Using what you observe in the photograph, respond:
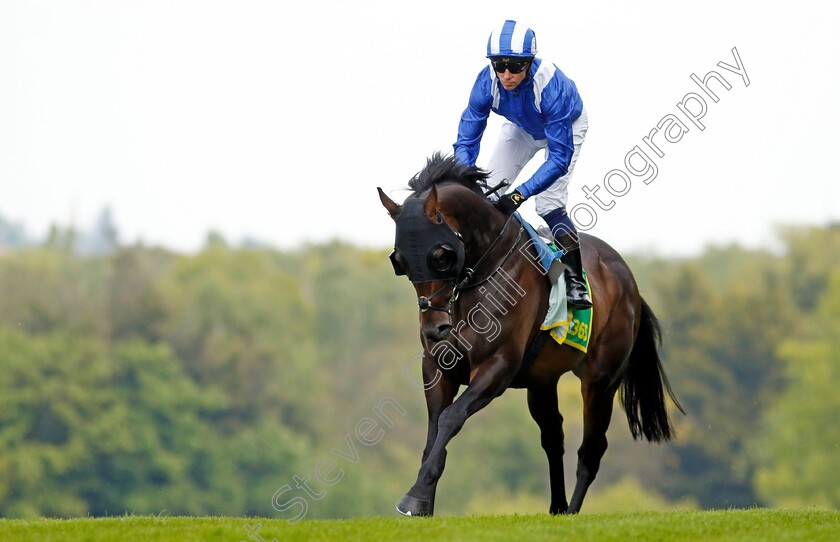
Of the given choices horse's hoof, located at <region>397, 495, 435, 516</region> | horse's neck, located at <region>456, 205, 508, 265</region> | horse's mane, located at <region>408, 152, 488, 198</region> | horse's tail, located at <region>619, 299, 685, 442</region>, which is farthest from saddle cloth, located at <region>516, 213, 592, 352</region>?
horse's tail, located at <region>619, 299, 685, 442</region>

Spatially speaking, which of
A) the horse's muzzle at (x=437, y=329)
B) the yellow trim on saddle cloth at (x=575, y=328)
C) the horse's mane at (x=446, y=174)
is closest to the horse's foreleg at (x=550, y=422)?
the yellow trim on saddle cloth at (x=575, y=328)

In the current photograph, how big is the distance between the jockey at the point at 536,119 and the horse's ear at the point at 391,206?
42.7 inches

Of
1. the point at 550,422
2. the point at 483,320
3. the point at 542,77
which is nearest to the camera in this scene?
the point at 483,320

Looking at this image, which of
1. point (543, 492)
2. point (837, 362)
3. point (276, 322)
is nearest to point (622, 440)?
point (543, 492)

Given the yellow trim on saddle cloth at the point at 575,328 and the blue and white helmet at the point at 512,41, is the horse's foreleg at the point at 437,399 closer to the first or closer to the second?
the yellow trim on saddle cloth at the point at 575,328

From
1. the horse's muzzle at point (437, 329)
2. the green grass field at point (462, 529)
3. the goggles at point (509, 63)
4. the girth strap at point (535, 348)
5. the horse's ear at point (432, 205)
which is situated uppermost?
the goggles at point (509, 63)

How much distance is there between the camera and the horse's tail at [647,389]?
9562 millimetres

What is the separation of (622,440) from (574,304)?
4152cm

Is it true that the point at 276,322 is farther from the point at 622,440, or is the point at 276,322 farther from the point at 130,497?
the point at 622,440

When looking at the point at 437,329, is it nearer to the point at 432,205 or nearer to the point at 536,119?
the point at 432,205

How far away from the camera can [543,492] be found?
4641 centimetres

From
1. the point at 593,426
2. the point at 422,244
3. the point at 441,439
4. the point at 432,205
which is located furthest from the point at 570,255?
the point at 441,439

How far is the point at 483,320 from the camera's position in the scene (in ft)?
22.7

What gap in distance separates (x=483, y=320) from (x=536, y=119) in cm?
194
